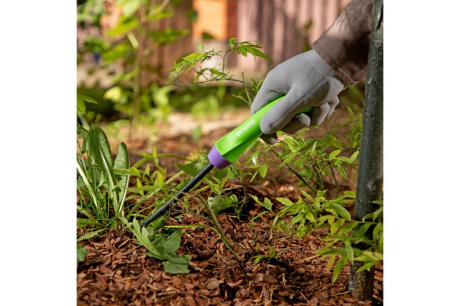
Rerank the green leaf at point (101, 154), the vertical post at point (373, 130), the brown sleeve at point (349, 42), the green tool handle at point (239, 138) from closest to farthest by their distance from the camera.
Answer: the vertical post at point (373, 130) < the brown sleeve at point (349, 42) < the green tool handle at point (239, 138) < the green leaf at point (101, 154)

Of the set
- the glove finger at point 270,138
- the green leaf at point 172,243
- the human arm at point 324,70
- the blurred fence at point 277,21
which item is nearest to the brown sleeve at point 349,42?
the human arm at point 324,70

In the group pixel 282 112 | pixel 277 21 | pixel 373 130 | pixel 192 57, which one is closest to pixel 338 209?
pixel 373 130

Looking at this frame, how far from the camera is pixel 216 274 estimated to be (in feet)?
3.66

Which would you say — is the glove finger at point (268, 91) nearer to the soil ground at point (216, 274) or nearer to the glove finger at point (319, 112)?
the glove finger at point (319, 112)

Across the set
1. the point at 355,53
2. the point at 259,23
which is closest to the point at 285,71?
the point at 355,53

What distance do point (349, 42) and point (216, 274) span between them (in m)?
0.60

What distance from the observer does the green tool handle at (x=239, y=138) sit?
3.83 feet

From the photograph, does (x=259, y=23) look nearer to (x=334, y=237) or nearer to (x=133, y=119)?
(x=133, y=119)

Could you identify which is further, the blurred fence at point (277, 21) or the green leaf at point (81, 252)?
the blurred fence at point (277, 21)

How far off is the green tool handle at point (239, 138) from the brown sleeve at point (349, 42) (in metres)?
0.15

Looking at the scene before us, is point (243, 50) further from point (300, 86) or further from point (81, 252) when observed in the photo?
point (81, 252)

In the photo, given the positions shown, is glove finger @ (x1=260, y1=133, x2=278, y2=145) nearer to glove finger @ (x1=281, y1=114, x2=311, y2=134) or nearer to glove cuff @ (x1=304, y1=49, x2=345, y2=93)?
glove finger @ (x1=281, y1=114, x2=311, y2=134)

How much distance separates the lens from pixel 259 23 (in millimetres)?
6422
